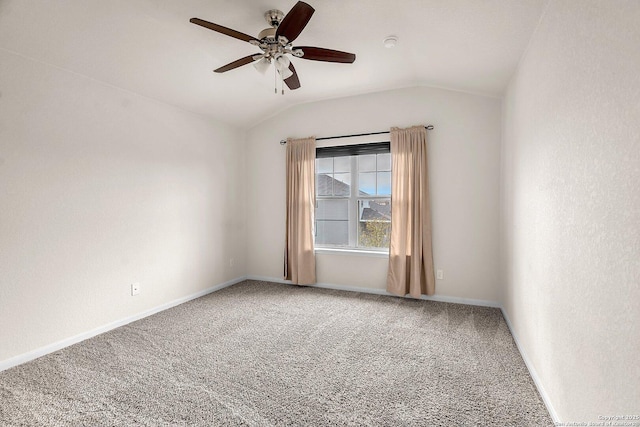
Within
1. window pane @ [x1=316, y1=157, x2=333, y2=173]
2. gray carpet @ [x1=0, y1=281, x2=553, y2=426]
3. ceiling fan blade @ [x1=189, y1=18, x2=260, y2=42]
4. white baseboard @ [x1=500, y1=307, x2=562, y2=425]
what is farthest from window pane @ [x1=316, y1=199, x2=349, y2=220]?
ceiling fan blade @ [x1=189, y1=18, x2=260, y2=42]

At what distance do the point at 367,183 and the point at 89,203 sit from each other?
3.12m

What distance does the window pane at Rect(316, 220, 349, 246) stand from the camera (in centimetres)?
435

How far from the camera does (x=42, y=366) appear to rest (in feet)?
7.44

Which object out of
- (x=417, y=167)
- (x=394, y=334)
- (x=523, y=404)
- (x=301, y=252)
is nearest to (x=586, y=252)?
(x=523, y=404)

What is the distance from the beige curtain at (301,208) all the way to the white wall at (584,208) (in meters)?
2.62

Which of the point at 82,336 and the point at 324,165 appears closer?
the point at 82,336

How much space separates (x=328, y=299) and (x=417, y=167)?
1.97 meters

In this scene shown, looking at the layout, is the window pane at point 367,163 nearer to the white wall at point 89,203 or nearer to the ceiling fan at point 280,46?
the ceiling fan at point 280,46

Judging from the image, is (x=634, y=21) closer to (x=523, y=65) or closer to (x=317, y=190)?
(x=523, y=65)

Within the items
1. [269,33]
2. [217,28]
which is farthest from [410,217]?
[217,28]

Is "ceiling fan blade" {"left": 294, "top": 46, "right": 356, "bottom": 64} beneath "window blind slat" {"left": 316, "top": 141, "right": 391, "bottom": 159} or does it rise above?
above

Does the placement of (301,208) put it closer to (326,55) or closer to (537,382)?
(326,55)

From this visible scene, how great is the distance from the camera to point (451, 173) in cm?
365

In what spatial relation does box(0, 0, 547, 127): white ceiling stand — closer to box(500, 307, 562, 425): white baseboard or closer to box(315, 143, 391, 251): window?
box(315, 143, 391, 251): window
